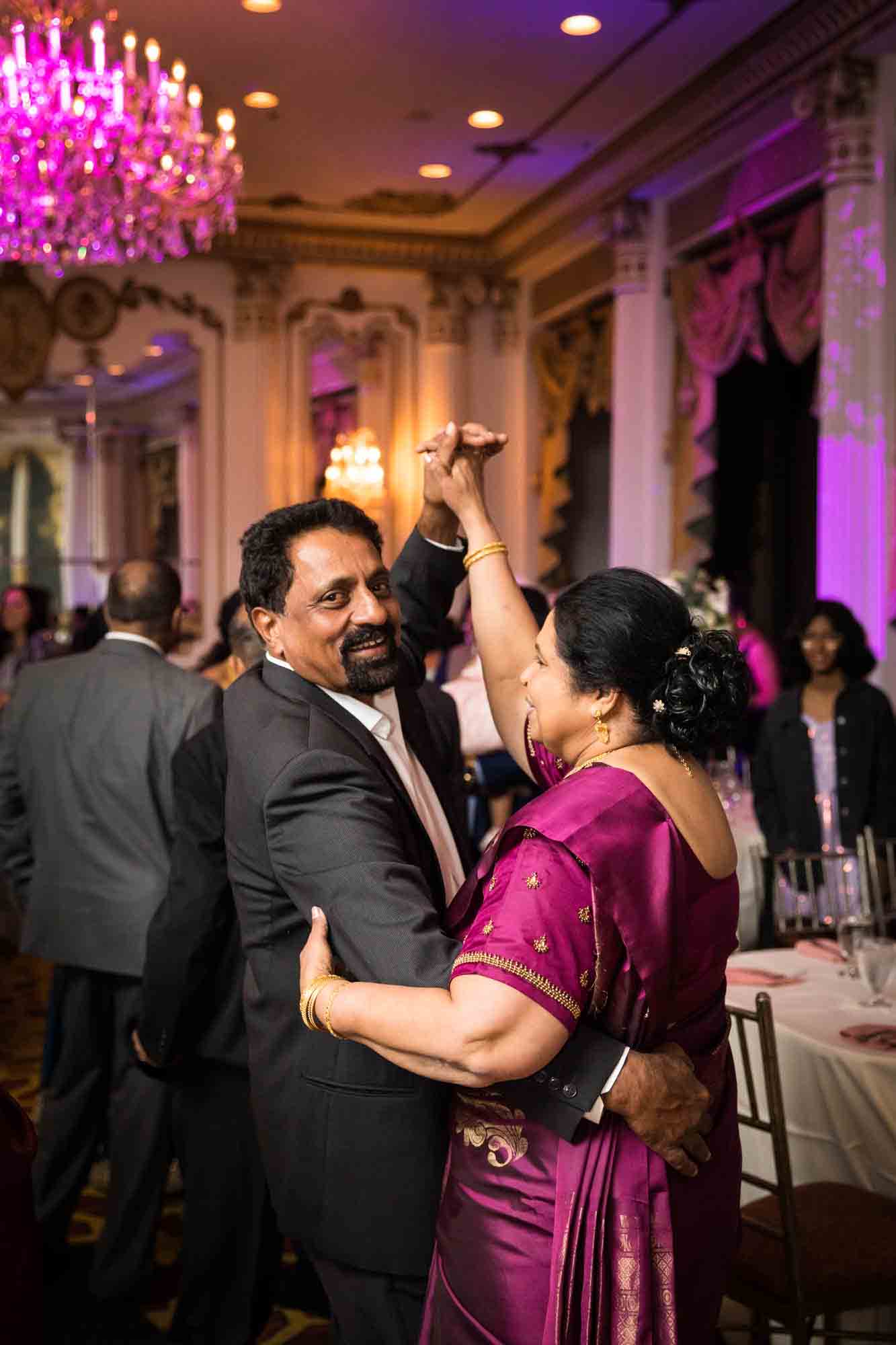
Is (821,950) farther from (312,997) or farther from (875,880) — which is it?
(312,997)

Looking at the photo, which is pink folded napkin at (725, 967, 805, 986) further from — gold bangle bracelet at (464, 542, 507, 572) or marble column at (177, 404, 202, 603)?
marble column at (177, 404, 202, 603)

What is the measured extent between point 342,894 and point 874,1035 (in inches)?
59.4

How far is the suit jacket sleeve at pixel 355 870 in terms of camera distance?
4.92 feet

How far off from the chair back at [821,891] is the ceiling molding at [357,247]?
7.24 m

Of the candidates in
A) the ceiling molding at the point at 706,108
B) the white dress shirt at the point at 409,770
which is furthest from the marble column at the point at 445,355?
the white dress shirt at the point at 409,770

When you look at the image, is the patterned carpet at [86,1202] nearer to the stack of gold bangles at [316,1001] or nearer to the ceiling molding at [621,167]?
the stack of gold bangles at [316,1001]

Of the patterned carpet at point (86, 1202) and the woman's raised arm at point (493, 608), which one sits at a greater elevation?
the woman's raised arm at point (493, 608)

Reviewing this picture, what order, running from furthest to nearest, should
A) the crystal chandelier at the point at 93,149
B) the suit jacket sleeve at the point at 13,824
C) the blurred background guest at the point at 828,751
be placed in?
the crystal chandelier at the point at 93,149 → the blurred background guest at the point at 828,751 → the suit jacket sleeve at the point at 13,824

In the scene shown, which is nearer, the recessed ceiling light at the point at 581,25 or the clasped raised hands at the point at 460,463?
the clasped raised hands at the point at 460,463

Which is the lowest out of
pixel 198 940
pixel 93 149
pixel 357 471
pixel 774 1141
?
pixel 774 1141

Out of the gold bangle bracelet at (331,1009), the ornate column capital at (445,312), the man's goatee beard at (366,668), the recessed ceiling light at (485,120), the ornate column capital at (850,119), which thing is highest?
the recessed ceiling light at (485,120)

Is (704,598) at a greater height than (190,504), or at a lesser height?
lesser

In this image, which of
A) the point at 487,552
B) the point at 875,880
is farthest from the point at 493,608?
the point at 875,880

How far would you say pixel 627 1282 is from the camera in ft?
4.95
